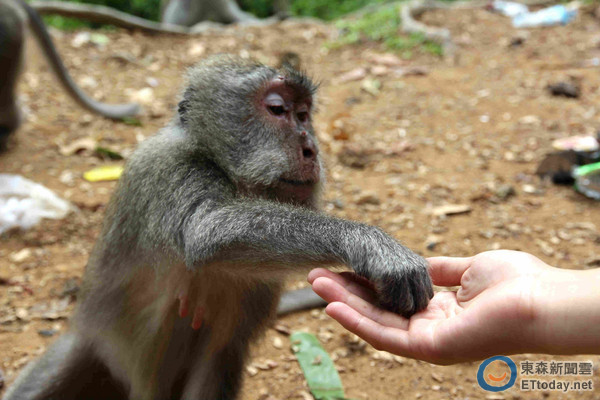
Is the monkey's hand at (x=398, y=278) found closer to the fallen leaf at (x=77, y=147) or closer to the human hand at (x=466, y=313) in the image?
the human hand at (x=466, y=313)

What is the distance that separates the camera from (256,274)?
2.46 meters

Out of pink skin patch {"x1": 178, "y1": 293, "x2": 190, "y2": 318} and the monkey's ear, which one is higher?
the monkey's ear

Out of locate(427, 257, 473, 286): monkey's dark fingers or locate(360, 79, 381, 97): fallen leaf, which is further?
locate(360, 79, 381, 97): fallen leaf

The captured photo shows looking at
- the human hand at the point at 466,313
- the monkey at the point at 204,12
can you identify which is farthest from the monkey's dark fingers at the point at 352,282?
the monkey at the point at 204,12

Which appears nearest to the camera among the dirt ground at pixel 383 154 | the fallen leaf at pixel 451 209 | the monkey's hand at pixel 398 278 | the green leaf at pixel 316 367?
the monkey's hand at pixel 398 278

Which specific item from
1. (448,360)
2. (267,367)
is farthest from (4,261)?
(448,360)

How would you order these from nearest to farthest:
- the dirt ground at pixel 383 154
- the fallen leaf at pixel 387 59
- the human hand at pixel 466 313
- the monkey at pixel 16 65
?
the human hand at pixel 466 313 < the dirt ground at pixel 383 154 < the monkey at pixel 16 65 < the fallen leaf at pixel 387 59

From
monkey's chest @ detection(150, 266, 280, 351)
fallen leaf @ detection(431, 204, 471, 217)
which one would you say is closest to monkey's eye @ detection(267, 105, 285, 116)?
monkey's chest @ detection(150, 266, 280, 351)

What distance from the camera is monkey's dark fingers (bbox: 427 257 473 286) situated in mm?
2471

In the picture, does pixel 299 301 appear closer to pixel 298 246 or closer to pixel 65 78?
pixel 298 246

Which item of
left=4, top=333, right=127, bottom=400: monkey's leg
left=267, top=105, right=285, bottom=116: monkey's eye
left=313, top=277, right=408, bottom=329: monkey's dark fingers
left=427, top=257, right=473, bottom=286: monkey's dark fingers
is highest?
left=267, top=105, right=285, bottom=116: monkey's eye

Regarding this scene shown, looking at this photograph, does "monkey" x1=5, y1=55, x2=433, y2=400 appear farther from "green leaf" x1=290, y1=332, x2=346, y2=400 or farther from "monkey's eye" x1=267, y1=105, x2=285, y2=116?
"green leaf" x1=290, y1=332, x2=346, y2=400

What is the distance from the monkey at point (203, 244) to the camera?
7.88 feet

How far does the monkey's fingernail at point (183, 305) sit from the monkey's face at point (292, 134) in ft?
2.19
